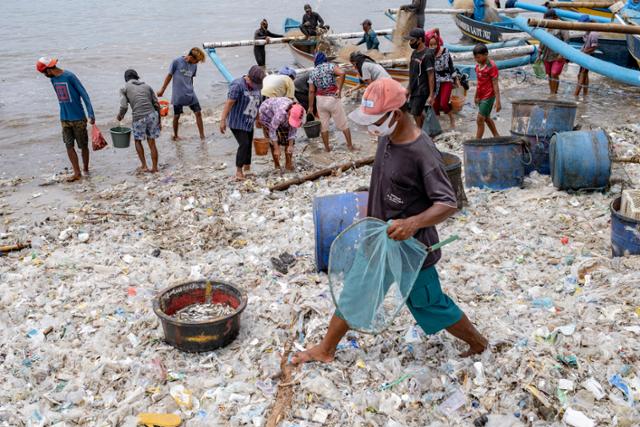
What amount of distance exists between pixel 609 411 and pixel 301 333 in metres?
2.16

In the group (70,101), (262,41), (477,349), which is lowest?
(477,349)

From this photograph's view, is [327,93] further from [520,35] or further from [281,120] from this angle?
[520,35]

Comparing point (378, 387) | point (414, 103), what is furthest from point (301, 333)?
point (414, 103)

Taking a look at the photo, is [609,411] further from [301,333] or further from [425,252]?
[301,333]

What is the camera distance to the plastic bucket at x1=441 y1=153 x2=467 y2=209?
639 cm

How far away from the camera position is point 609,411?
354 centimetres

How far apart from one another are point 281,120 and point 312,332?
4.66 meters

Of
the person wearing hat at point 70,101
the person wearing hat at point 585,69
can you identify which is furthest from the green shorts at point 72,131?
the person wearing hat at point 585,69

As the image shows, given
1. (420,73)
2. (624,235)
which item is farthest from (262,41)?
(624,235)

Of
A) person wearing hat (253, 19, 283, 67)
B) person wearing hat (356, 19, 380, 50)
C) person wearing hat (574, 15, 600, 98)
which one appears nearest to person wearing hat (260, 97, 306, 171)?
person wearing hat (574, 15, 600, 98)

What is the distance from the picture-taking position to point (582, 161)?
21.9 feet

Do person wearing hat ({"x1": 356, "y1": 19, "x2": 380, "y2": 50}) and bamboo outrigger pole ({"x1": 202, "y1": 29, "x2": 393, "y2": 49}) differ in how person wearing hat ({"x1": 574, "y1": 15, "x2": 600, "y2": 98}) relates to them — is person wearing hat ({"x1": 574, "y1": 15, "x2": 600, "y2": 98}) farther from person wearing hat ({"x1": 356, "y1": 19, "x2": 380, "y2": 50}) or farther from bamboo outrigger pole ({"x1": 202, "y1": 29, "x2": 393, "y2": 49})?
bamboo outrigger pole ({"x1": 202, "y1": 29, "x2": 393, "y2": 49})

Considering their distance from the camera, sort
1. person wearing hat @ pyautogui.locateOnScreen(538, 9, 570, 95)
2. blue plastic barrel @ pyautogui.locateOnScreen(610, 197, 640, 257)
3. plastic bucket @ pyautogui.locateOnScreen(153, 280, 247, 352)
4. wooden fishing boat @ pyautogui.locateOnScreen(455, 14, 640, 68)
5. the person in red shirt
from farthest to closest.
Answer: wooden fishing boat @ pyautogui.locateOnScreen(455, 14, 640, 68) < person wearing hat @ pyautogui.locateOnScreen(538, 9, 570, 95) < the person in red shirt < blue plastic barrel @ pyautogui.locateOnScreen(610, 197, 640, 257) < plastic bucket @ pyautogui.locateOnScreen(153, 280, 247, 352)

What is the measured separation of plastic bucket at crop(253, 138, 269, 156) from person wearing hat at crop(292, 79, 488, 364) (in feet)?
20.3
